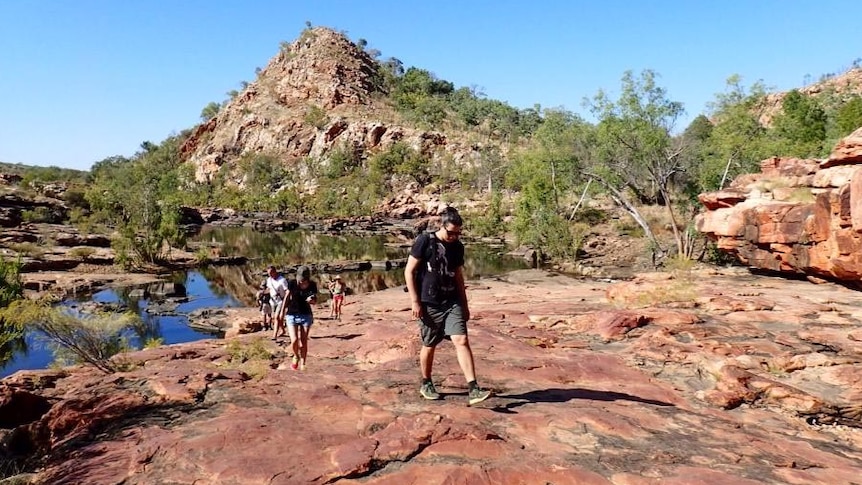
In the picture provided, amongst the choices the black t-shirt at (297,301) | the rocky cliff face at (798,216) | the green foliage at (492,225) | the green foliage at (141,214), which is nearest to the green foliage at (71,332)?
the black t-shirt at (297,301)

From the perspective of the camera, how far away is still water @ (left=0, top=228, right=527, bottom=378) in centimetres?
1812

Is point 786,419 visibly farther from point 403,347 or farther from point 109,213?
point 109,213

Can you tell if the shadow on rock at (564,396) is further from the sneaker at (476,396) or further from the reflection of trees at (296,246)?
the reflection of trees at (296,246)

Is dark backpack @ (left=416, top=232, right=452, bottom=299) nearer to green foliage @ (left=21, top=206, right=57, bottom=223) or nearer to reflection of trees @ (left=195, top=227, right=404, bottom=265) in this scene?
reflection of trees @ (left=195, top=227, right=404, bottom=265)

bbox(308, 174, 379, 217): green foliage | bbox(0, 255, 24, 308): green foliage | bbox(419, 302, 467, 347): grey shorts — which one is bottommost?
bbox(0, 255, 24, 308): green foliage

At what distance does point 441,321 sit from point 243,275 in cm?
2878

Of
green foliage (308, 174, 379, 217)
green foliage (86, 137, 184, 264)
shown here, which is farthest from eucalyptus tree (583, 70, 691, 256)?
green foliage (308, 174, 379, 217)

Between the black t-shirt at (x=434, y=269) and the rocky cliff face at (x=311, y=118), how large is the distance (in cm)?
7895

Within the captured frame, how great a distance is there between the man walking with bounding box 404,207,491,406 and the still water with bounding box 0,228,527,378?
9.72m

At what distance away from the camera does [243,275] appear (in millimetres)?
31781

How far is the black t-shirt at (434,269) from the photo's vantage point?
206 inches

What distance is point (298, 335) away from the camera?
28.0 feet

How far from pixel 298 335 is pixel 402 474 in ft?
16.2

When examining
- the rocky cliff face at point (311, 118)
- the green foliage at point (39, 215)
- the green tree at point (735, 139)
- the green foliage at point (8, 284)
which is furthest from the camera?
the rocky cliff face at point (311, 118)
